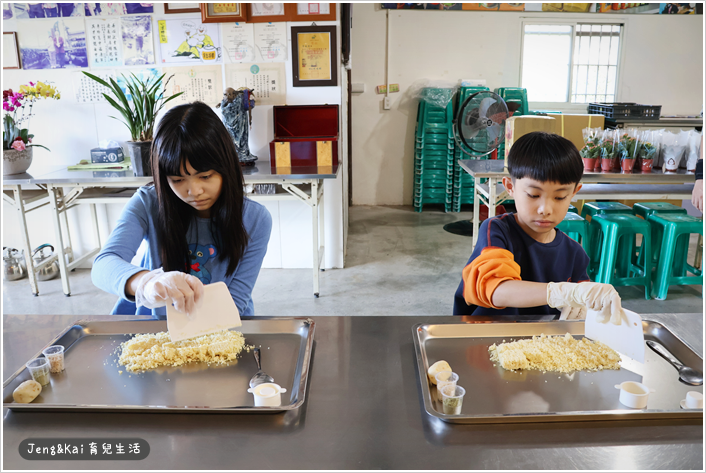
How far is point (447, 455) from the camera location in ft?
2.56

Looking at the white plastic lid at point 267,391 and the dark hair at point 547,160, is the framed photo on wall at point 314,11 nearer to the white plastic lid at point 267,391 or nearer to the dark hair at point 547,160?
the dark hair at point 547,160

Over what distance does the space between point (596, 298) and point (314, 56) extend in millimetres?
3031

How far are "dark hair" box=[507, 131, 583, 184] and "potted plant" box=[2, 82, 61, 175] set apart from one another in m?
3.34

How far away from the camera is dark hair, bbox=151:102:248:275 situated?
4.12 feet

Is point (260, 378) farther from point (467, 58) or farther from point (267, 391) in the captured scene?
point (467, 58)

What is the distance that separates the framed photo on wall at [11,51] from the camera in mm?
3621

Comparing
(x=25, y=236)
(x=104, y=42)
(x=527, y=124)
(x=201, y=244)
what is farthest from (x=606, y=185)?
(x=25, y=236)

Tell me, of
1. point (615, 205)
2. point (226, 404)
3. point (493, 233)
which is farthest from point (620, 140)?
point (226, 404)

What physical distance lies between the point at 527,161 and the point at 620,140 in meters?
2.50

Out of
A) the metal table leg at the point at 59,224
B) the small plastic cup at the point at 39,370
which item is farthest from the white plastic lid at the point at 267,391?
the metal table leg at the point at 59,224

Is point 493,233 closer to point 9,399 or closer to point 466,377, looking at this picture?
point 466,377

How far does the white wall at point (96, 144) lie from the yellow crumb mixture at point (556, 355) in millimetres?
2816

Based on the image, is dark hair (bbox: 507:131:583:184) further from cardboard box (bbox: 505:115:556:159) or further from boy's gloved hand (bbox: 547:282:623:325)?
cardboard box (bbox: 505:115:556:159)

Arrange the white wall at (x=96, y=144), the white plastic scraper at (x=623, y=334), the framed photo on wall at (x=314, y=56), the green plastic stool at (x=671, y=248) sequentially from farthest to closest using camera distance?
the white wall at (x=96, y=144) < the framed photo on wall at (x=314, y=56) < the green plastic stool at (x=671, y=248) < the white plastic scraper at (x=623, y=334)
